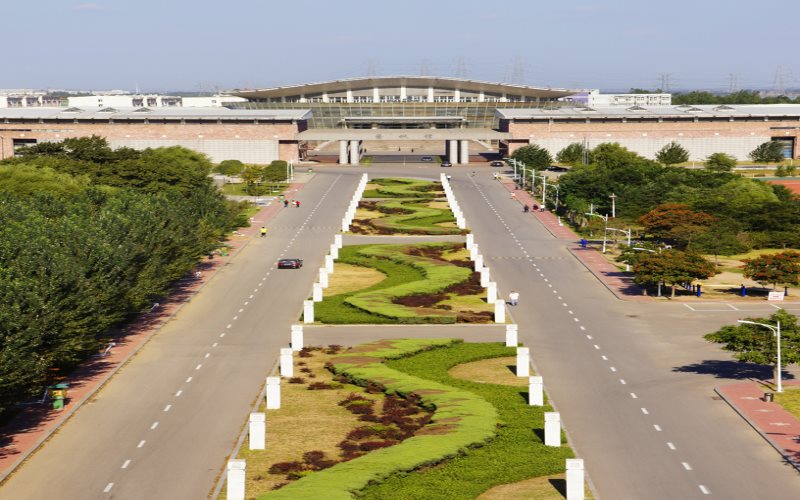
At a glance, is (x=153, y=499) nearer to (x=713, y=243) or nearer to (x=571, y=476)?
(x=571, y=476)

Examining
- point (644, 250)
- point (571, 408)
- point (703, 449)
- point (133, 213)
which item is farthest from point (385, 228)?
point (703, 449)

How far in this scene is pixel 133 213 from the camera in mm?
86938

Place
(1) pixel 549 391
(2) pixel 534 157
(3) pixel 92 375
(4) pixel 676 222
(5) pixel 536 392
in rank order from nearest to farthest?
(5) pixel 536 392 → (1) pixel 549 391 → (3) pixel 92 375 → (4) pixel 676 222 → (2) pixel 534 157

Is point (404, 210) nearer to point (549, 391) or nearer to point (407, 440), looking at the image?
point (549, 391)

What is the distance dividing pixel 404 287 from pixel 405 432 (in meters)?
38.7

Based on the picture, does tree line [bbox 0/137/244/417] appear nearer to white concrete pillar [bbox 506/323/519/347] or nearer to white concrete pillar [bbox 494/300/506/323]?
white concrete pillar [bbox 494/300/506/323]

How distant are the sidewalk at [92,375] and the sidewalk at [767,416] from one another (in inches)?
1347

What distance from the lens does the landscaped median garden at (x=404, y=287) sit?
8319 cm

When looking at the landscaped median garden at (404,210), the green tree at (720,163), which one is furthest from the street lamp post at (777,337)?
the green tree at (720,163)

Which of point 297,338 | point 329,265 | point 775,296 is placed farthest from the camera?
point 329,265

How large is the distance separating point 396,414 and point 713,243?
5988 centimetres

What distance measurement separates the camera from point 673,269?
9194cm

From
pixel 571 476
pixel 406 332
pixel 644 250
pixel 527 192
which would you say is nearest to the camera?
pixel 571 476

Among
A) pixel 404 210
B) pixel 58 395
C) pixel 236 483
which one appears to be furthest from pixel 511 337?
pixel 404 210
